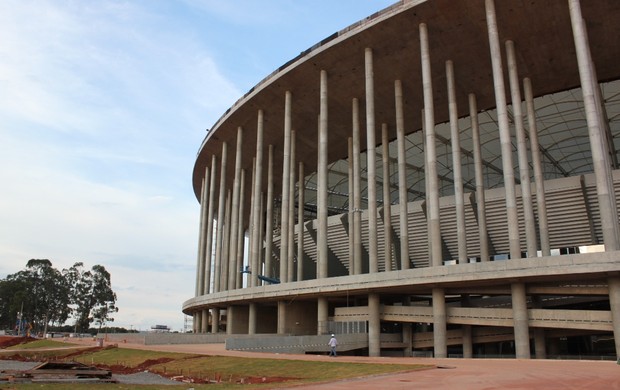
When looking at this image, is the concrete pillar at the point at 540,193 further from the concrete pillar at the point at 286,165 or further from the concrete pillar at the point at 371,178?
the concrete pillar at the point at 286,165

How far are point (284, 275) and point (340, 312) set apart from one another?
8.67 metres

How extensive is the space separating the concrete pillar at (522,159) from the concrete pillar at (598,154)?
16.6 ft

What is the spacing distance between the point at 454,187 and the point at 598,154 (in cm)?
1629

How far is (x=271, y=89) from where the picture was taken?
48594 millimetres

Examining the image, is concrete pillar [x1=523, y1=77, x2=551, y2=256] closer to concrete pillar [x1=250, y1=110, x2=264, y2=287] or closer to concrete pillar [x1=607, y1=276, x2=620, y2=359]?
concrete pillar [x1=607, y1=276, x2=620, y2=359]

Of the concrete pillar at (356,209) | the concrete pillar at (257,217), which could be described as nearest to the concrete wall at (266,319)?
the concrete pillar at (257,217)

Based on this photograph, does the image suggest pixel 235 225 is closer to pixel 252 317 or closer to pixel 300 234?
pixel 300 234

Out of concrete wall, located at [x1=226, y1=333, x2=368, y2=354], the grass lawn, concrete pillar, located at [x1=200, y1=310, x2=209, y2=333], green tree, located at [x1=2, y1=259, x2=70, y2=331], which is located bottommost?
the grass lawn

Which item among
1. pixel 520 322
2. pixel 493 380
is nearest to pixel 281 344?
pixel 520 322

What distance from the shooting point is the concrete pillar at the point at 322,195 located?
41250 mm

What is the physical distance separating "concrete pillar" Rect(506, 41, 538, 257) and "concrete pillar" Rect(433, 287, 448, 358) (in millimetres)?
6510

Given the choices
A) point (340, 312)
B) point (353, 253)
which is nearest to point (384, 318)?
point (340, 312)

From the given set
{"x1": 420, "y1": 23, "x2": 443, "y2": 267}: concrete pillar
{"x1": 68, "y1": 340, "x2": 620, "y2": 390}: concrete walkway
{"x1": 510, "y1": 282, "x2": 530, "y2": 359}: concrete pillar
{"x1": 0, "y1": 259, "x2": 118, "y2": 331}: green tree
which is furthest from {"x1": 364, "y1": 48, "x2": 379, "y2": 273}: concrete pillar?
{"x1": 0, "y1": 259, "x2": 118, "y2": 331}: green tree

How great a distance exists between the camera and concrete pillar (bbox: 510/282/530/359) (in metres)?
29.5
